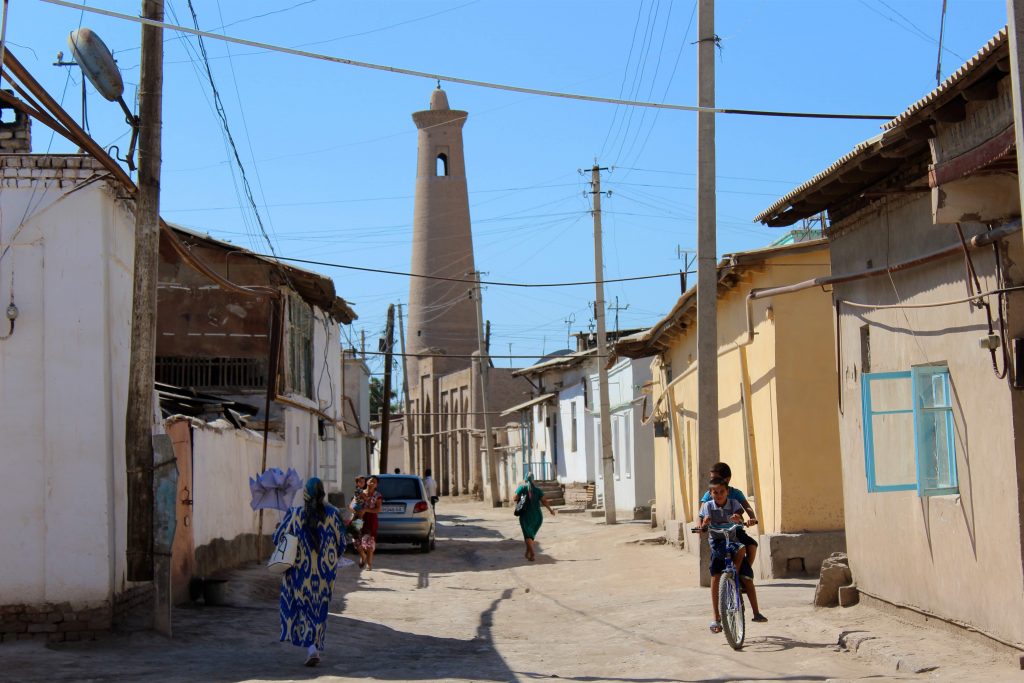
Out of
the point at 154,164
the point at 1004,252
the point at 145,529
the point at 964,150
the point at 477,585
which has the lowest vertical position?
the point at 477,585

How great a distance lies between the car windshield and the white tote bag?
13695mm

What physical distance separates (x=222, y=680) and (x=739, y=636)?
4.20 m

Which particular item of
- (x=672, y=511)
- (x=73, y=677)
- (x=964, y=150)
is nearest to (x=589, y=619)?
(x=73, y=677)

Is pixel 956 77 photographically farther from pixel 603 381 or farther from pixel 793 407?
Result: pixel 603 381

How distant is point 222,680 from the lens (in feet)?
29.5

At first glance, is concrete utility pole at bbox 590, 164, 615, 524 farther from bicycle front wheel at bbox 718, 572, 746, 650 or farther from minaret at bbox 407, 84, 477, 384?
minaret at bbox 407, 84, 477, 384

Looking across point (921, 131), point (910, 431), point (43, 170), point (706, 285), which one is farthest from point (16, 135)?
point (910, 431)

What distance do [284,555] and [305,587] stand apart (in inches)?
14.5

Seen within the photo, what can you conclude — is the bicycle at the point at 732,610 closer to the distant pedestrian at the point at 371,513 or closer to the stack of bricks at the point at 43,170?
the stack of bricks at the point at 43,170

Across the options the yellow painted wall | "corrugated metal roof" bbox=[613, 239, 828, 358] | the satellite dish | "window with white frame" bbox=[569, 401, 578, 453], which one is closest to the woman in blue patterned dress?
the satellite dish

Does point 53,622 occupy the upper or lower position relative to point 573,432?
lower

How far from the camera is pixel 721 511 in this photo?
1073 centimetres

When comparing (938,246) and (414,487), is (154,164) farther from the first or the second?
(414,487)

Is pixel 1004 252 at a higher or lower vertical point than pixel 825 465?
higher
